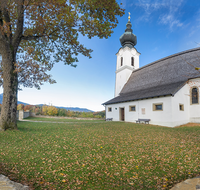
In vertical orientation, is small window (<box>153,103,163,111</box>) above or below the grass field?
above

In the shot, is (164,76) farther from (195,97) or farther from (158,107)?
(158,107)

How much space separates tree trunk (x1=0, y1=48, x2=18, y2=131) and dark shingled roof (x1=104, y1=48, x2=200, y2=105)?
1501cm

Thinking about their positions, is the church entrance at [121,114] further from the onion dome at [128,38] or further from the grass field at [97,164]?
the onion dome at [128,38]

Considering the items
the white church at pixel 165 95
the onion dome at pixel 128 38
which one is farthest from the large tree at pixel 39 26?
the onion dome at pixel 128 38

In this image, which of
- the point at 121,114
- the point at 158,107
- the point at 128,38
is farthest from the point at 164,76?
the point at 128,38

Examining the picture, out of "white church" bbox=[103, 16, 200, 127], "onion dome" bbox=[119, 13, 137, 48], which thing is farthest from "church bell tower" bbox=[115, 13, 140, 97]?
"white church" bbox=[103, 16, 200, 127]

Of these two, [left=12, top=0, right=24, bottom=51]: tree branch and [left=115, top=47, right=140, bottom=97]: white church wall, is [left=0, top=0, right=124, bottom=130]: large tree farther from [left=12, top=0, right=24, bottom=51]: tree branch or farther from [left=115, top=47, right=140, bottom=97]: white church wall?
[left=115, top=47, right=140, bottom=97]: white church wall

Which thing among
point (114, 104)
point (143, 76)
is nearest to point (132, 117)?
point (114, 104)

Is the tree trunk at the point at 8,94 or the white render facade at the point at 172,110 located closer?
the tree trunk at the point at 8,94

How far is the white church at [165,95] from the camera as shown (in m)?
15.3

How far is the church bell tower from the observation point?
2973cm

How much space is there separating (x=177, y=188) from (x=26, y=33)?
12368 mm

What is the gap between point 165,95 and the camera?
49.8 feet

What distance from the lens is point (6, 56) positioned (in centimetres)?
886
